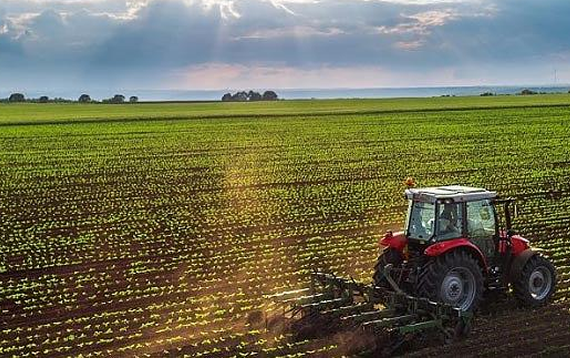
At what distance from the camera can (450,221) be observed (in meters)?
11.9

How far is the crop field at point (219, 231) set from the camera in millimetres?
11797

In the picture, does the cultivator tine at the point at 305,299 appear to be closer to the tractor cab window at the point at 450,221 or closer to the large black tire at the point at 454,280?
the large black tire at the point at 454,280

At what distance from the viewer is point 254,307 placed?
13.3m

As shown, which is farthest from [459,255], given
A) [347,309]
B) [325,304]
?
[325,304]

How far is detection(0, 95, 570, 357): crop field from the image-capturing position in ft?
38.7

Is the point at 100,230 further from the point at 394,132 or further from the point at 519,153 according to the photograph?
the point at 394,132

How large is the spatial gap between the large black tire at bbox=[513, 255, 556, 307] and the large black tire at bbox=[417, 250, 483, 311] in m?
0.90

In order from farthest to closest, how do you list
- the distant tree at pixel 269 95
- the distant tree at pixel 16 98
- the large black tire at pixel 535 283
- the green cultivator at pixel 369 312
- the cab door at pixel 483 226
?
the distant tree at pixel 269 95, the distant tree at pixel 16 98, the large black tire at pixel 535 283, the cab door at pixel 483 226, the green cultivator at pixel 369 312

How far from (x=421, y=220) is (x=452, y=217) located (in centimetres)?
47

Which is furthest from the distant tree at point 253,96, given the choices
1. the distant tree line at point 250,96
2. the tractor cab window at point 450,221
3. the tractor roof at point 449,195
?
the tractor cab window at point 450,221

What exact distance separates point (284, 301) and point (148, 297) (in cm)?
327

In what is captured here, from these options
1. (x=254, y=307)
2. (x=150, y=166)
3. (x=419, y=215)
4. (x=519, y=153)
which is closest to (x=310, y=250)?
(x=254, y=307)

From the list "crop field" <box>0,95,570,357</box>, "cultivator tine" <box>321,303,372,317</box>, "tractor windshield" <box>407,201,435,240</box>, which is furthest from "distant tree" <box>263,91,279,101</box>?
"cultivator tine" <box>321,303,372,317</box>

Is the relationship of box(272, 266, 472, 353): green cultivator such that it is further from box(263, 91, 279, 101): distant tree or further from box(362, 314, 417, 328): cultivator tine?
box(263, 91, 279, 101): distant tree
